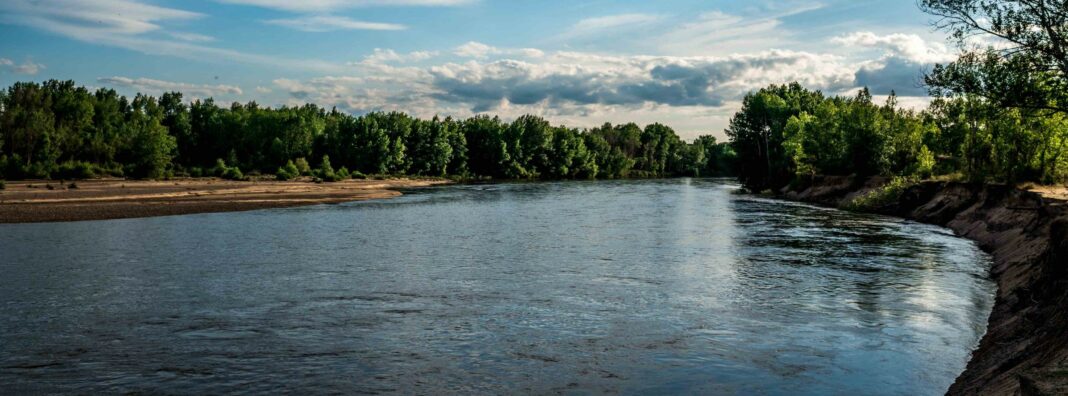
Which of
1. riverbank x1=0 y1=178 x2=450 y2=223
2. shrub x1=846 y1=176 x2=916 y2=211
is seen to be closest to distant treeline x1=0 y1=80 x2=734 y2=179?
riverbank x1=0 y1=178 x2=450 y2=223

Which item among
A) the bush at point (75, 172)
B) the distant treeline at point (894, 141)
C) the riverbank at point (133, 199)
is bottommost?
the riverbank at point (133, 199)

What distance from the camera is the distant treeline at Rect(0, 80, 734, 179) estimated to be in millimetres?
100688

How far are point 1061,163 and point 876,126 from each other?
98.8 feet

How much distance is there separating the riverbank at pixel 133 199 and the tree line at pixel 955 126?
50.3m

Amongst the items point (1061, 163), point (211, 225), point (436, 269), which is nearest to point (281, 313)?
point (436, 269)

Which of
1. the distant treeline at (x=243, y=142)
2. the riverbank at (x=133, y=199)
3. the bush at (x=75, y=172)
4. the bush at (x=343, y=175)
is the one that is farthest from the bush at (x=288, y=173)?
the bush at (x=75, y=172)

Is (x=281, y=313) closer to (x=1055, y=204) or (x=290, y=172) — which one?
(x=1055, y=204)

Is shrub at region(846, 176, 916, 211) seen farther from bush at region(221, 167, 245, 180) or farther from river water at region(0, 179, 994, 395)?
bush at region(221, 167, 245, 180)

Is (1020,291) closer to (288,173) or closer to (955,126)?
(955,126)

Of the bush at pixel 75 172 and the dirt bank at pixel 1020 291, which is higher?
the bush at pixel 75 172

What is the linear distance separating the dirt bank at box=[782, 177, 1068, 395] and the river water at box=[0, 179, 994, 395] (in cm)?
81

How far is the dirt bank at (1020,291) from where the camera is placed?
1235 cm

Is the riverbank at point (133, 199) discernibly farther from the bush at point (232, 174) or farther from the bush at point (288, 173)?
the bush at point (288, 173)

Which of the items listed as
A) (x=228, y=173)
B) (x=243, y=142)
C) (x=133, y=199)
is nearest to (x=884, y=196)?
(x=133, y=199)
